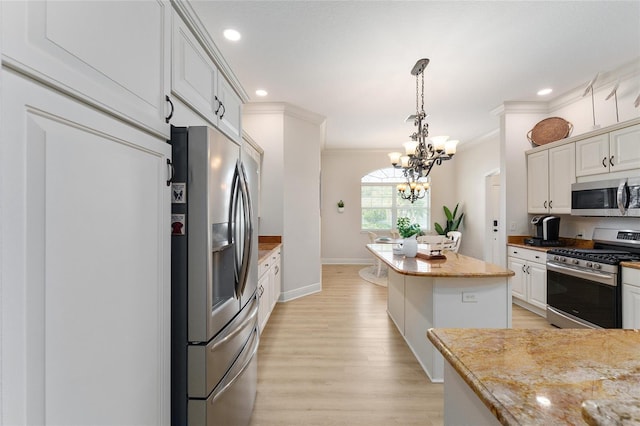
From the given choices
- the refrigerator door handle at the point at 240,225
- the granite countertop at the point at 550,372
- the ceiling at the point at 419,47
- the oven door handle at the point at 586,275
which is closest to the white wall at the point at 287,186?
the ceiling at the point at 419,47

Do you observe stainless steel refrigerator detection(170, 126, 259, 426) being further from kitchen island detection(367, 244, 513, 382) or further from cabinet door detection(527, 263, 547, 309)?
cabinet door detection(527, 263, 547, 309)

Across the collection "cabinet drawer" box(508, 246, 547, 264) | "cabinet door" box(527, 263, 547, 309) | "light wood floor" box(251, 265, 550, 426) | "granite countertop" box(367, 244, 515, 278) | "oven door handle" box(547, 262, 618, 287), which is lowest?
"light wood floor" box(251, 265, 550, 426)

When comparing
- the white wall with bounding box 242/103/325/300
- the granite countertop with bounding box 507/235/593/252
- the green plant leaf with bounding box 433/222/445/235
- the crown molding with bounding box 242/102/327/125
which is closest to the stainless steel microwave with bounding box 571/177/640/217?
the granite countertop with bounding box 507/235/593/252

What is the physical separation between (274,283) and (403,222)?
4352mm

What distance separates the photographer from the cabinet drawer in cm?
334

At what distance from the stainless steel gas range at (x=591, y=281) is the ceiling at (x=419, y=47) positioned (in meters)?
1.95

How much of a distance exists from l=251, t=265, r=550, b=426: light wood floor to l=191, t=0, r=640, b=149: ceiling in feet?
9.53

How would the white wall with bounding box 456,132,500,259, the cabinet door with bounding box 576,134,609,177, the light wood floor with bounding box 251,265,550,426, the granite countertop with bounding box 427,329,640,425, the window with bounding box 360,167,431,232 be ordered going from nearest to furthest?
the granite countertop with bounding box 427,329,640,425 → the light wood floor with bounding box 251,265,550,426 → the cabinet door with bounding box 576,134,609,177 → the white wall with bounding box 456,132,500,259 → the window with bounding box 360,167,431,232

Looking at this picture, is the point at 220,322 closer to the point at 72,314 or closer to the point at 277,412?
the point at 72,314

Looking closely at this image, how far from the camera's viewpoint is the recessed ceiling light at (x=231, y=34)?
2.34m

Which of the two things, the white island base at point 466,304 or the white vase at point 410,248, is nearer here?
the white island base at point 466,304

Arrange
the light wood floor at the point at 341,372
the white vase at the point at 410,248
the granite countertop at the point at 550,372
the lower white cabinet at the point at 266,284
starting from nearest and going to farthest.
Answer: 1. the granite countertop at the point at 550,372
2. the light wood floor at the point at 341,372
3. the lower white cabinet at the point at 266,284
4. the white vase at the point at 410,248

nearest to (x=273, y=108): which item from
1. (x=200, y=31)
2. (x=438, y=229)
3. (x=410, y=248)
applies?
(x=200, y=31)

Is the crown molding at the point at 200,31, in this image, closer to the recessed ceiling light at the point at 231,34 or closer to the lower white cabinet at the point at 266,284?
the recessed ceiling light at the point at 231,34
